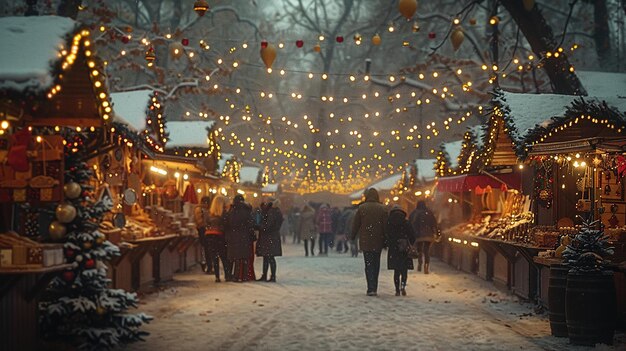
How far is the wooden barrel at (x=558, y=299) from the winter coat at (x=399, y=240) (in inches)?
215

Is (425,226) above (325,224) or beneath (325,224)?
above

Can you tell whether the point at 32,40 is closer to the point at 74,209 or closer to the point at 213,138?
the point at 74,209

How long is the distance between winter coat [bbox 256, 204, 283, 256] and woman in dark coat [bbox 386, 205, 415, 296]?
11.2ft

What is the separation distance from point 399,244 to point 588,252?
6.20 metres

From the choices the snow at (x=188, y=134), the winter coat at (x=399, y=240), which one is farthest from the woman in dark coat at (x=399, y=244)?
the snow at (x=188, y=134)

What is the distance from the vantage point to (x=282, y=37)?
5188 cm

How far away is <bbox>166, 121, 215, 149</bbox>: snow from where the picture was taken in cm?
2302

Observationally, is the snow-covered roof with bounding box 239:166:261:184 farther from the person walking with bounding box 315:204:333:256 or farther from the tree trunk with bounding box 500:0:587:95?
the tree trunk with bounding box 500:0:587:95

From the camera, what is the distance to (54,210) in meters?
9.99

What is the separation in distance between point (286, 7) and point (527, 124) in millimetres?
40957

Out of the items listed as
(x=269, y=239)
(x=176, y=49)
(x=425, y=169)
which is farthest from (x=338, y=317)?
(x=425, y=169)

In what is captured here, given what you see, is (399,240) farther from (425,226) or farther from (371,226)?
(425,226)

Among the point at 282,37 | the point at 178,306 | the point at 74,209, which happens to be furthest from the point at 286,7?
the point at 74,209

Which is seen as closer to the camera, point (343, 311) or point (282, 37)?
point (343, 311)
